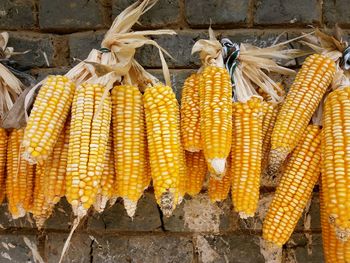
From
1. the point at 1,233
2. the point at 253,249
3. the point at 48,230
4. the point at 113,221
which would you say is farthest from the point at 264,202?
the point at 1,233

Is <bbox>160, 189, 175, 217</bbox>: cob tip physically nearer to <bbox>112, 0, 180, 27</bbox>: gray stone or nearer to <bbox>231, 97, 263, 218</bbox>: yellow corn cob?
<bbox>231, 97, 263, 218</bbox>: yellow corn cob

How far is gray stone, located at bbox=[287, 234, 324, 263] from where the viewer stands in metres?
2.44

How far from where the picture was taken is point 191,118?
79.0 inches

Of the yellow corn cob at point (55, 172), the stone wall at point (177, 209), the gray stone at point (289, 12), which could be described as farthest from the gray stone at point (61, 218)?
the gray stone at point (289, 12)

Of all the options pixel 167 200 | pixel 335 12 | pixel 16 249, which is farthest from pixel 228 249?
pixel 335 12

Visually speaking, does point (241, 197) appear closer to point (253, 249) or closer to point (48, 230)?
point (253, 249)

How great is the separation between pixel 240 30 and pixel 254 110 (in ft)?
2.27

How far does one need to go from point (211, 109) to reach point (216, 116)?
4 centimetres

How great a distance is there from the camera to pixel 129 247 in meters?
2.50

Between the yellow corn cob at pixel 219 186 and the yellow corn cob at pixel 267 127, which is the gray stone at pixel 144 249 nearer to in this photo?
the yellow corn cob at pixel 219 186

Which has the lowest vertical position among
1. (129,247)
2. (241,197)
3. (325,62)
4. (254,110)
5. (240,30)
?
(129,247)

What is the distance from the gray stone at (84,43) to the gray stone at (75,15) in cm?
4

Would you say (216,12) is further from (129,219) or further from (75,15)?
(129,219)

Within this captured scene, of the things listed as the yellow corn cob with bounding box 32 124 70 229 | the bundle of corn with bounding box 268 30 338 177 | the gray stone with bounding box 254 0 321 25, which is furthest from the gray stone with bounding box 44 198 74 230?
the gray stone with bounding box 254 0 321 25
